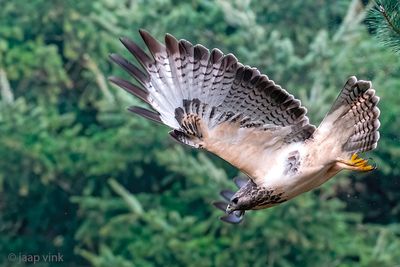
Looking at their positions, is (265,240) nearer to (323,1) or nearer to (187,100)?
(323,1)

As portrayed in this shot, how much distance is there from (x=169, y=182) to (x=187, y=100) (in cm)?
861

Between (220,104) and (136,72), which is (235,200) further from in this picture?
(136,72)

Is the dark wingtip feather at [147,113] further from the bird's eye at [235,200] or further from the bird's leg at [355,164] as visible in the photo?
the bird's leg at [355,164]

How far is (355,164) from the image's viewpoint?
169 inches

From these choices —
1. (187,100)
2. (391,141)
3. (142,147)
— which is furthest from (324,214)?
(187,100)

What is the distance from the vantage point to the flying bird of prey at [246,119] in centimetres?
442

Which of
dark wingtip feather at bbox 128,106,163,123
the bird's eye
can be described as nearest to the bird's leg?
the bird's eye

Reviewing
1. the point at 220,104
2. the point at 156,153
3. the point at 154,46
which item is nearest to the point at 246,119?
the point at 220,104

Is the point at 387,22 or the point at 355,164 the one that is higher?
the point at 387,22

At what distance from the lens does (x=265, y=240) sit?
37.7 ft

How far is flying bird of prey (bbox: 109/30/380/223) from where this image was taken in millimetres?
4422

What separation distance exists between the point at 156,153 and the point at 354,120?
7.84 m

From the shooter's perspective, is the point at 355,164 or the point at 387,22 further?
the point at 387,22

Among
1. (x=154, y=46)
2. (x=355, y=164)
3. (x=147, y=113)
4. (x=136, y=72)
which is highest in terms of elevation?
(x=154, y=46)
